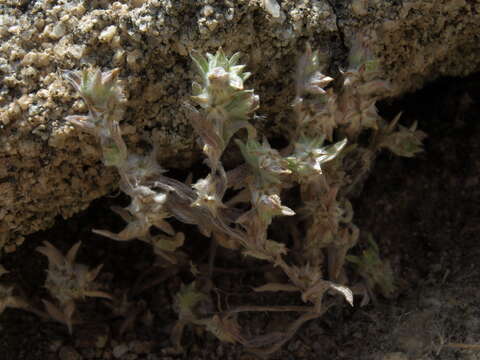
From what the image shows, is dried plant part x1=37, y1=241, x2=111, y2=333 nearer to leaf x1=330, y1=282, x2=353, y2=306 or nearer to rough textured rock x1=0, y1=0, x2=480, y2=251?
rough textured rock x1=0, y1=0, x2=480, y2=251

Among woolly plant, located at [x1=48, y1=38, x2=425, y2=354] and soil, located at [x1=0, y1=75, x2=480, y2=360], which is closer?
woolly plant, located at [x1=48, y1=38, x2=425, y2=354]

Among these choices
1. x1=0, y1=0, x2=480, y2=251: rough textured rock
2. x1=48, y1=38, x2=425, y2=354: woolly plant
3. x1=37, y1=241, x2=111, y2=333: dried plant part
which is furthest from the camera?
x1=37, y1=241, x2=111, y2=333: dried plant part

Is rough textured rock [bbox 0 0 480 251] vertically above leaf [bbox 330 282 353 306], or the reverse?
rough textured rock [bbox 0 0 480 251]

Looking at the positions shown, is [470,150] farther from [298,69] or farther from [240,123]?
[240,123]

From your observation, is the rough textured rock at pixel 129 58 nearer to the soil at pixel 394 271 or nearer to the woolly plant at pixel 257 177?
the woolly plant at pixel 257 177

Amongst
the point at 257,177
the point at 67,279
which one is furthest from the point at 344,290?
the point at 67,279

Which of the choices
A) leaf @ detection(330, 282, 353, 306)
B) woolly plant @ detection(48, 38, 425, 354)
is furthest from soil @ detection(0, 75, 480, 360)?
leaf @ detection(330, 282, 353, 306)

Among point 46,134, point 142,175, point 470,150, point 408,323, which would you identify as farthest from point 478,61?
point 46,134

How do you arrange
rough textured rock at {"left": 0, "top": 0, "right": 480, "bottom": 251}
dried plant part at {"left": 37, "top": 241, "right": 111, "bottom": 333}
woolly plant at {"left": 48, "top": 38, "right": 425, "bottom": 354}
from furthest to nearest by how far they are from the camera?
dried plant part at {"left": 37, "top": 241, "right": 111, "bottom": 333}
rough textured rock at {"left": 0, "top": 0, "right": 480, "bottom": 251}
woolly plant at {"left": 48, "top": 38, "right": 425, "bottom": 354}
